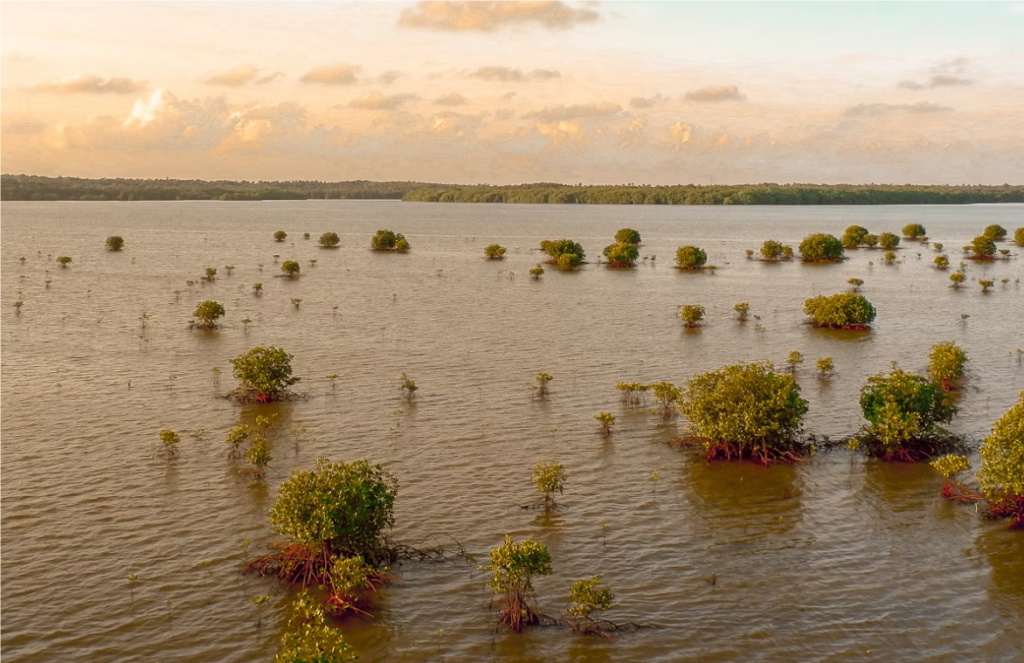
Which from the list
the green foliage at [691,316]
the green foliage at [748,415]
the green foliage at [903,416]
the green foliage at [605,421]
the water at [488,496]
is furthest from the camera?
the green foliage at [691,316]

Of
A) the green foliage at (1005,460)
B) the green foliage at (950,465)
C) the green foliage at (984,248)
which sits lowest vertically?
the green foliage at (950,465)

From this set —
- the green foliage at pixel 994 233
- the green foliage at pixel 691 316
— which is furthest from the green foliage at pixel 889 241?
the green foliage at pixel 691 316

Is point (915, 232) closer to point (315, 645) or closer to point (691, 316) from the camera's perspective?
point (691, 316)

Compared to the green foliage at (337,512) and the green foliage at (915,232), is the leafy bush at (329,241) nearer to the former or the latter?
the green foliage at (915,232)

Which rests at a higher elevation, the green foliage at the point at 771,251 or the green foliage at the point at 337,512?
the green foliage at the point at 771,251

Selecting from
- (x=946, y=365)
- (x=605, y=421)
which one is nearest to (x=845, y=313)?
(x=946, y=365)

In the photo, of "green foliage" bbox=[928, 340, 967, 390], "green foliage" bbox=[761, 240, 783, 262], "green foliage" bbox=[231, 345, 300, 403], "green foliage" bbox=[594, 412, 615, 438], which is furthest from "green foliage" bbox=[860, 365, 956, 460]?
"green foliage" bbox=[761, 240, 783, 262]

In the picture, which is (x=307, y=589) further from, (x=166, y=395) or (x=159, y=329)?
(x=159, y=329)
